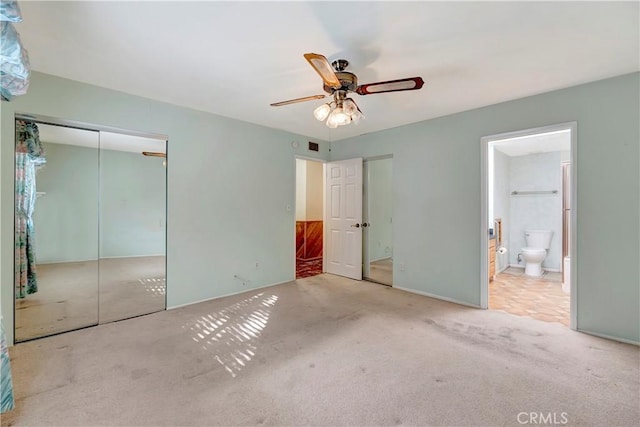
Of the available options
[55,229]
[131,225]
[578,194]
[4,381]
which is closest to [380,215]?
[578,194]

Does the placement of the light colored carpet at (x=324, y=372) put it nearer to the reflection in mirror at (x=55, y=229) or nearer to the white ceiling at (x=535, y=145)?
the reflection in mirror at (x=55, y=229)

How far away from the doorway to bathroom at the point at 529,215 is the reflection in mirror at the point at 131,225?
475 centimetres

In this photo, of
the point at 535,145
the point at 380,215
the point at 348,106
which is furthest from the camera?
the point at 380,215

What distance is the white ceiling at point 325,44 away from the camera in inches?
69.7

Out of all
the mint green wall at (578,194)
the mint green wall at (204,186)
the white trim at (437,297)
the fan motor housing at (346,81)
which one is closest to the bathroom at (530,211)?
the white trim at (437,297)

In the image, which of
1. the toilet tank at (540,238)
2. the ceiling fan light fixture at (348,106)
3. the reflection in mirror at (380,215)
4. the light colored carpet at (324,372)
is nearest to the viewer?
the light colored carpet at (324,372)

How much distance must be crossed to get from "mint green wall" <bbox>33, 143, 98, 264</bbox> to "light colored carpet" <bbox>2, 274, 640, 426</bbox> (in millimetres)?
902

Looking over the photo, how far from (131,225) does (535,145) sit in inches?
255

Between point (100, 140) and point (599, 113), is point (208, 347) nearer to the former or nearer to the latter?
point (100, 140)

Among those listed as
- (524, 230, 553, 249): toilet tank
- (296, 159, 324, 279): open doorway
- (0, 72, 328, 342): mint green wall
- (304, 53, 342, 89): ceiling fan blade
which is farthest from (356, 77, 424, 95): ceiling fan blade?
(524, 230, 553, 249): toilet tank

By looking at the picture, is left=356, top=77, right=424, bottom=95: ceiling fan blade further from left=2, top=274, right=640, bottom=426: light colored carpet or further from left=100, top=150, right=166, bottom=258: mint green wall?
left=100, top=150, right=166, bottom=258: mint green wall

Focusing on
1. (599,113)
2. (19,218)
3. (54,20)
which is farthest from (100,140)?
(599,113)

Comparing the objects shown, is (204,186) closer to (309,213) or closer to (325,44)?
(325,44)

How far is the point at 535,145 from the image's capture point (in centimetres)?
495
